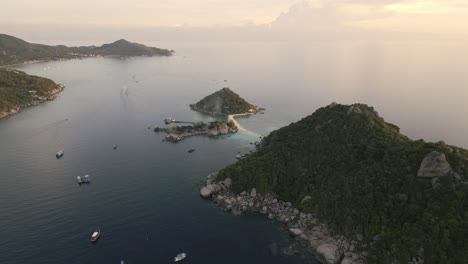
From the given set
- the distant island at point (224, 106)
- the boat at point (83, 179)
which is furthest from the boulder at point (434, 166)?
the distant island at point (224, 106)

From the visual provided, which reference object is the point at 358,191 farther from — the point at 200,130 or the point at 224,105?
the point at 224,105

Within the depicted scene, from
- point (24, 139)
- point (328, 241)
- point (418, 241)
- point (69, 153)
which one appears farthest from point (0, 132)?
point (418, 241)

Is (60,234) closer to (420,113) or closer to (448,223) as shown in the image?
(448,223)

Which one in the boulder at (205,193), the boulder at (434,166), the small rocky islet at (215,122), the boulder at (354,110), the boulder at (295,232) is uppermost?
the boulder at (354,110)

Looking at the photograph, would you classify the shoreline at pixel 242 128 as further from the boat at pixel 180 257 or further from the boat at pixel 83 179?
the boat at pixel 180 257

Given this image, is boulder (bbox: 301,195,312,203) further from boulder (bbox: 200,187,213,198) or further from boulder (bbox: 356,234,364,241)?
boulder (bbox: 200,187,213,198)

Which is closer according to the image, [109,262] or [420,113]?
[109,262]

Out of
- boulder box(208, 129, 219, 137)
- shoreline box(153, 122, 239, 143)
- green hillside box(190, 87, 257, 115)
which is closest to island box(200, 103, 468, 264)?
boulder box(208, 129, 219, 137)
